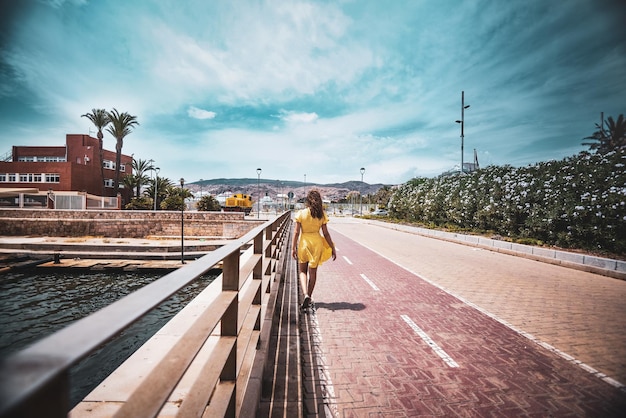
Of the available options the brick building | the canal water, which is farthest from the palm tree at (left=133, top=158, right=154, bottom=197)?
the canal water

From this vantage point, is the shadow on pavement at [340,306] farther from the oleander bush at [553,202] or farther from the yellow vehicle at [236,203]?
the yellow vehicle at [236,203]

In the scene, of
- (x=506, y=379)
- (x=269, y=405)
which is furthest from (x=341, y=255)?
(x=269, y=405)

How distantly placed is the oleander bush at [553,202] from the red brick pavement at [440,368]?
9139 mm

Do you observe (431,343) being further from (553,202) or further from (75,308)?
(75,308)

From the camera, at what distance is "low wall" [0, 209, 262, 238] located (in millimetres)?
32531

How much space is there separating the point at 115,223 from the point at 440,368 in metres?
37.1

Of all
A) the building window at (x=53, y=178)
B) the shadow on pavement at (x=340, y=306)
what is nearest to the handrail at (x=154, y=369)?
the shadow on pavement at (x=340, y=306)

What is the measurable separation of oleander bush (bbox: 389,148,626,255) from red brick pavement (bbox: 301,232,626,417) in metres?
9.14

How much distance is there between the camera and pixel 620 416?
10.1ft

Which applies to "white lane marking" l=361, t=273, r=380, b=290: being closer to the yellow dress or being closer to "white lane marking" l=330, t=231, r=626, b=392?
"white lane marking" l=330, t=231, r=626, b=392

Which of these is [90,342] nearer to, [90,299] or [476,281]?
[476,281]

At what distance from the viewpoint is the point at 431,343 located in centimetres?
459

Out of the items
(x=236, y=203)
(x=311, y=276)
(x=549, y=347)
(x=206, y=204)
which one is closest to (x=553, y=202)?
(x=549, y=347)

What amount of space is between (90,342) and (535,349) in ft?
18.2
